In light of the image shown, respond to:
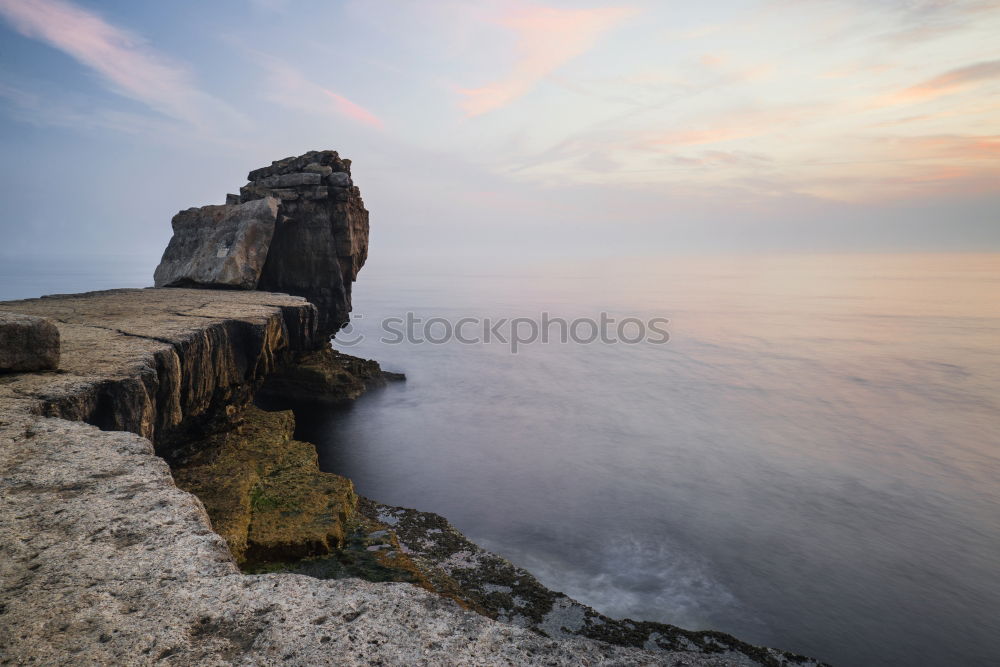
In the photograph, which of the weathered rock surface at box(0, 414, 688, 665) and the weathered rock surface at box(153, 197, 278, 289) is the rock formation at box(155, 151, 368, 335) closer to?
the weathered rock surface at box(153, 197, 278, 289)

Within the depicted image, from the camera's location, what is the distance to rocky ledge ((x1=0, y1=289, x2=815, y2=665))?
2367 millimetres

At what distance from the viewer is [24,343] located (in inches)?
208

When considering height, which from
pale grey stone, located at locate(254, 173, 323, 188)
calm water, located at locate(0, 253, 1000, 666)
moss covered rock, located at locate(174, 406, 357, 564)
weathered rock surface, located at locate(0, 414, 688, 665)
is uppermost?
pale grey stone, located at locate(254, 173, 323, 188)

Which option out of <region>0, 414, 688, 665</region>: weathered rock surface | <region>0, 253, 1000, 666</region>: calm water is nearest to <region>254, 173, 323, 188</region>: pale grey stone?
<region>0, 253, 1000, 666</region>: calm water

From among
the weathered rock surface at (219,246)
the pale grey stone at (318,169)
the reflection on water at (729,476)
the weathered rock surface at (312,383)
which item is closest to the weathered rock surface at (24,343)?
the weathered rock surface at (219,246)

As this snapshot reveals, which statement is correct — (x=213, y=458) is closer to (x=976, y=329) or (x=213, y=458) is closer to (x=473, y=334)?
(x=473, y=334)

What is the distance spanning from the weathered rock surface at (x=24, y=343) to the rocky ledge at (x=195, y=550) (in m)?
0.16

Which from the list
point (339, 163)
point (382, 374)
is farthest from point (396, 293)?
point (339, 163)

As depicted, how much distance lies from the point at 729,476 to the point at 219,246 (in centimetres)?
2019

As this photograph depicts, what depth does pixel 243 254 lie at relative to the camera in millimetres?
16312

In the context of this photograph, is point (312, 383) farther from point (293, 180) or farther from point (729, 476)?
point (729, 476)
